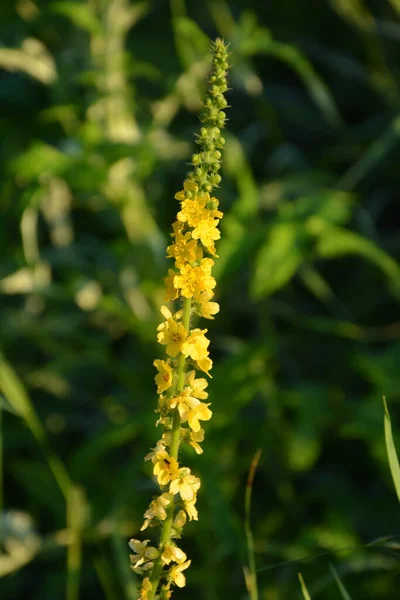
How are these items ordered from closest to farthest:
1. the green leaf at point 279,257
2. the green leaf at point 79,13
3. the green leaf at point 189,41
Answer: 1. the green leaf at point 279,257
2. the green leaf at point 79,13
3. the green leaf at point 189,41

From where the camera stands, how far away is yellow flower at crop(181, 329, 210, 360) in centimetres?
94

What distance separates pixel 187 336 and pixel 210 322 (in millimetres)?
2066

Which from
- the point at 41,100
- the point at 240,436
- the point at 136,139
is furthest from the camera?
the point at 41,100

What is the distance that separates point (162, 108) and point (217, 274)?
645mm

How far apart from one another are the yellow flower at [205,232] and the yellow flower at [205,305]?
0.18 feet

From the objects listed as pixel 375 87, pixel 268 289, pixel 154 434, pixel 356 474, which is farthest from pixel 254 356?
pixel 375 87

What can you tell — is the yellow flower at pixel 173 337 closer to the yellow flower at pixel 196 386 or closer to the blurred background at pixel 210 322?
the yellow flower at pixel 196 386

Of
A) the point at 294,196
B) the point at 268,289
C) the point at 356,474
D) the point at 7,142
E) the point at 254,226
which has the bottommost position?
the point at 356,474

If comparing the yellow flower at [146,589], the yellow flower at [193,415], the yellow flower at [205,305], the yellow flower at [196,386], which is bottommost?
the yellow flower at [146,589]

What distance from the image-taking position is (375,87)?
9.82 feet

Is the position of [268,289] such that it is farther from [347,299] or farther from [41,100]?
[41,100]

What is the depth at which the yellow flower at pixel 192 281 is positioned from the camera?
0.93 meters

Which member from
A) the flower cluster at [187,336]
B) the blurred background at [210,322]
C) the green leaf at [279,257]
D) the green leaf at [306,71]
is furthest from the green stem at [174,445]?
the green leaf at [306,71]

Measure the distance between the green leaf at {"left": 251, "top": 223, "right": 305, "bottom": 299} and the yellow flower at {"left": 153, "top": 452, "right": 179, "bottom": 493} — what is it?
1.34m
